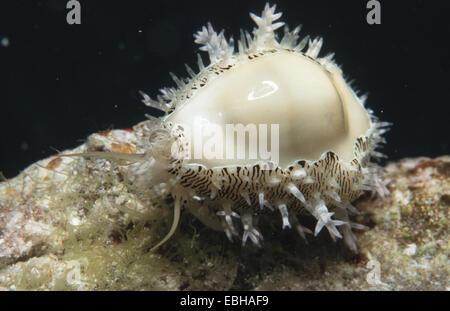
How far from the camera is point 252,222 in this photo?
2.49m

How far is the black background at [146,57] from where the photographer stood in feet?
29.4

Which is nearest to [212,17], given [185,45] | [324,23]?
[185,45]

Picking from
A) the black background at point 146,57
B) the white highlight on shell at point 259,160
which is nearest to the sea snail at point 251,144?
the white highlight on shell at point 259,160

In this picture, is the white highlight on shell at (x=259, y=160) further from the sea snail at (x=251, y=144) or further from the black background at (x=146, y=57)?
the black background at (x=146, y=57)

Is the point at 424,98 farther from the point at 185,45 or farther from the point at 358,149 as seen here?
the point at 358,149

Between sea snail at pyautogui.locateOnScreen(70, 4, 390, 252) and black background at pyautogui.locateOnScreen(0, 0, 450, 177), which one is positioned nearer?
sea snail at pyautogui.locateOnScreen(70, 4, 390, 252)

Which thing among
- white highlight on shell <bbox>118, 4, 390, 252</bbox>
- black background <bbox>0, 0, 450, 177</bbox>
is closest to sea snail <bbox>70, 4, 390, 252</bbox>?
white highlight on shell <bbox>118, 4, 390, 252</bbox>

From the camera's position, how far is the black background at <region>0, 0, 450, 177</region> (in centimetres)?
896

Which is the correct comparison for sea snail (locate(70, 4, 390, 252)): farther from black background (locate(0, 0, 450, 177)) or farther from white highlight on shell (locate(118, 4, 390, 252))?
black background (locate(0, 0, 450, 177))

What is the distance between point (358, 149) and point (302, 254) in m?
0.97

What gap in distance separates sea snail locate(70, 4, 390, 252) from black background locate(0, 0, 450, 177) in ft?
20.2

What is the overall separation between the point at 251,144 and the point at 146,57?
8.81 m

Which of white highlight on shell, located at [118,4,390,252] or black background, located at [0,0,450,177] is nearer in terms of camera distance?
white highlight on shell, located at [118,4,390,252]
